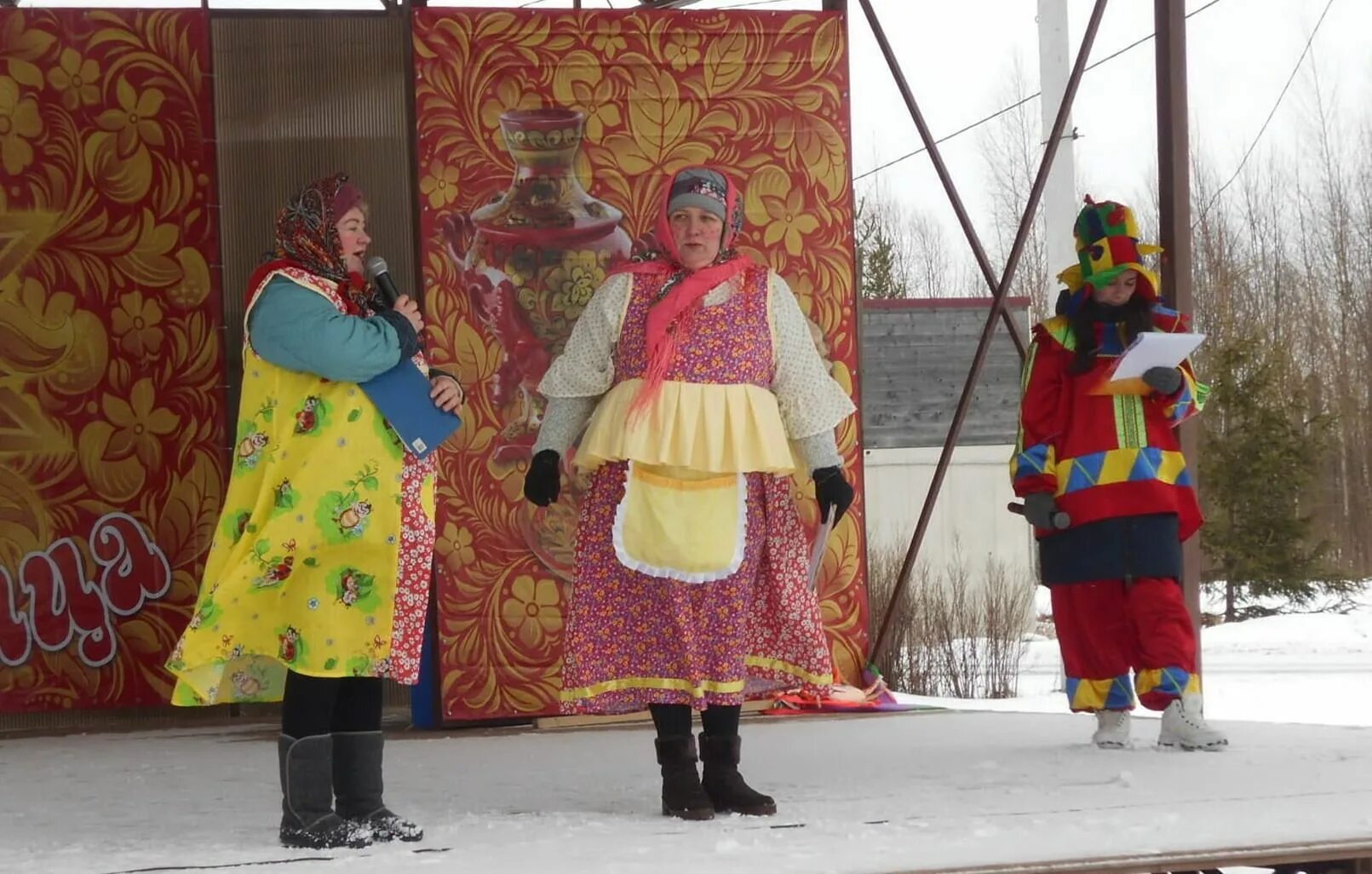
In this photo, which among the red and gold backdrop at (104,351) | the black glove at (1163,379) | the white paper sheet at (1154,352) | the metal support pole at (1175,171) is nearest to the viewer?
the white paper sheet at (1154,352)

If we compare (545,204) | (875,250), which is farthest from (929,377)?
(545,204)

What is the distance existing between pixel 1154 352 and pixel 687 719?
5.28ft

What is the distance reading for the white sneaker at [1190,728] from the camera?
179 inches

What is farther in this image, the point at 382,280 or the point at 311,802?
the point at 382,280

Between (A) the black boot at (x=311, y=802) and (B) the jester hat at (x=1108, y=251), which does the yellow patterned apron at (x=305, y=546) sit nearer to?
(A) the black boot at (x=311, y=802)

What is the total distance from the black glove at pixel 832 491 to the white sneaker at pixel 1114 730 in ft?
4.14

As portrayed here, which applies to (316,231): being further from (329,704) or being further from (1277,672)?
(1277,672)

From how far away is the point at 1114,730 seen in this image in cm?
469

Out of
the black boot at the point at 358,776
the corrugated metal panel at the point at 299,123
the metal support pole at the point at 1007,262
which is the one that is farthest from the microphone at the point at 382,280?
the metal support pole at the point at 1007,262

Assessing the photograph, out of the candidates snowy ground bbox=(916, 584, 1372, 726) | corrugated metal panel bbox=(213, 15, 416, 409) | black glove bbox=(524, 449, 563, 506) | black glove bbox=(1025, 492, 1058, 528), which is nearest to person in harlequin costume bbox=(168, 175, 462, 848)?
black glove bbox=(524, 449, 563, 506)

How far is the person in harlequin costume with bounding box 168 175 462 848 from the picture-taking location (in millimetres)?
3385

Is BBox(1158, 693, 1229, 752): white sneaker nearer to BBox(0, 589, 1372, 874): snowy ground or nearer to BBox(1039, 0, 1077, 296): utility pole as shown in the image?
BBox(0, 589, 1372, 874): snowy ground

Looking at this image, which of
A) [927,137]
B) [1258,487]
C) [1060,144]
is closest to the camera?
[927,137]

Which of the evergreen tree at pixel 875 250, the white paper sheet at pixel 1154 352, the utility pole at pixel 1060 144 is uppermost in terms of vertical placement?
the evergreen tree at pixel 875 250
